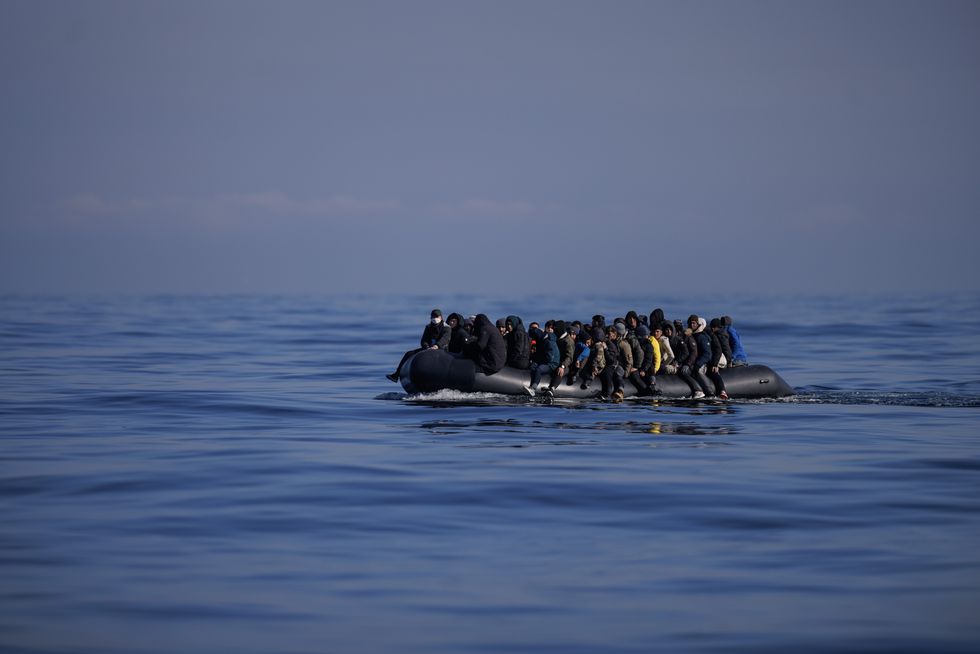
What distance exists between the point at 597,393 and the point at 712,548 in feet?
51.9

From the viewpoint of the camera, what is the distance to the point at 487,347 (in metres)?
29.0

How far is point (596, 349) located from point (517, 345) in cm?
191

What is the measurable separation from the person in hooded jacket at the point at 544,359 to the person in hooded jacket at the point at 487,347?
35.9 inches

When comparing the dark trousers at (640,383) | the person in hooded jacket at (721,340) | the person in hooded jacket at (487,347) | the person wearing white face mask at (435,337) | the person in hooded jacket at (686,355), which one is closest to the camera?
the person in hooded jacket at (487,347)

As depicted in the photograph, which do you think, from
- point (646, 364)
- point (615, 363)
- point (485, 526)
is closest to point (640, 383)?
point (646, 364)

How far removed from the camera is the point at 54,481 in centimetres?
1828

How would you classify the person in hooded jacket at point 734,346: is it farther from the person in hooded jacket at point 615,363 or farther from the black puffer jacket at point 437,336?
the black puffer jacket at point 437,336

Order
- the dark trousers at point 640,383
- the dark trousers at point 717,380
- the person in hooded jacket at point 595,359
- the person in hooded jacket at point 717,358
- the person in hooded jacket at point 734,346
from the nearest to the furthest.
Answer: the person in hooded jacket at point 595,359, the dark trousers at point 640,383, the person in hooded jacket at point 717,358, the dark trousers at point 717,380, the person in hooded jacket at point 734,346

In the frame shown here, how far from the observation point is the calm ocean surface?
37.0ft

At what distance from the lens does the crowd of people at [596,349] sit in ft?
96.4

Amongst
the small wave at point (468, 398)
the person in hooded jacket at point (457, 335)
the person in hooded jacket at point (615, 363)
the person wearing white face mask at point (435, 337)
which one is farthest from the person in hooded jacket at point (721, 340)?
the person wearing white face mask at point (435, 337)

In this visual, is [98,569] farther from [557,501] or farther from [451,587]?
[557,501]

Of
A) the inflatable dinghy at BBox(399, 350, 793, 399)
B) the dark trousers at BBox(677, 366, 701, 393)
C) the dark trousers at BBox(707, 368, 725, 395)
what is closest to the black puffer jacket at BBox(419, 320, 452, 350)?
the inflatable dinghy at BBox(399, 350, 793, 399)

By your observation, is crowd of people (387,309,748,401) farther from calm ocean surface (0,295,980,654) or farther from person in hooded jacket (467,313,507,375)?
calm ocean surface (0,295,980,654)
